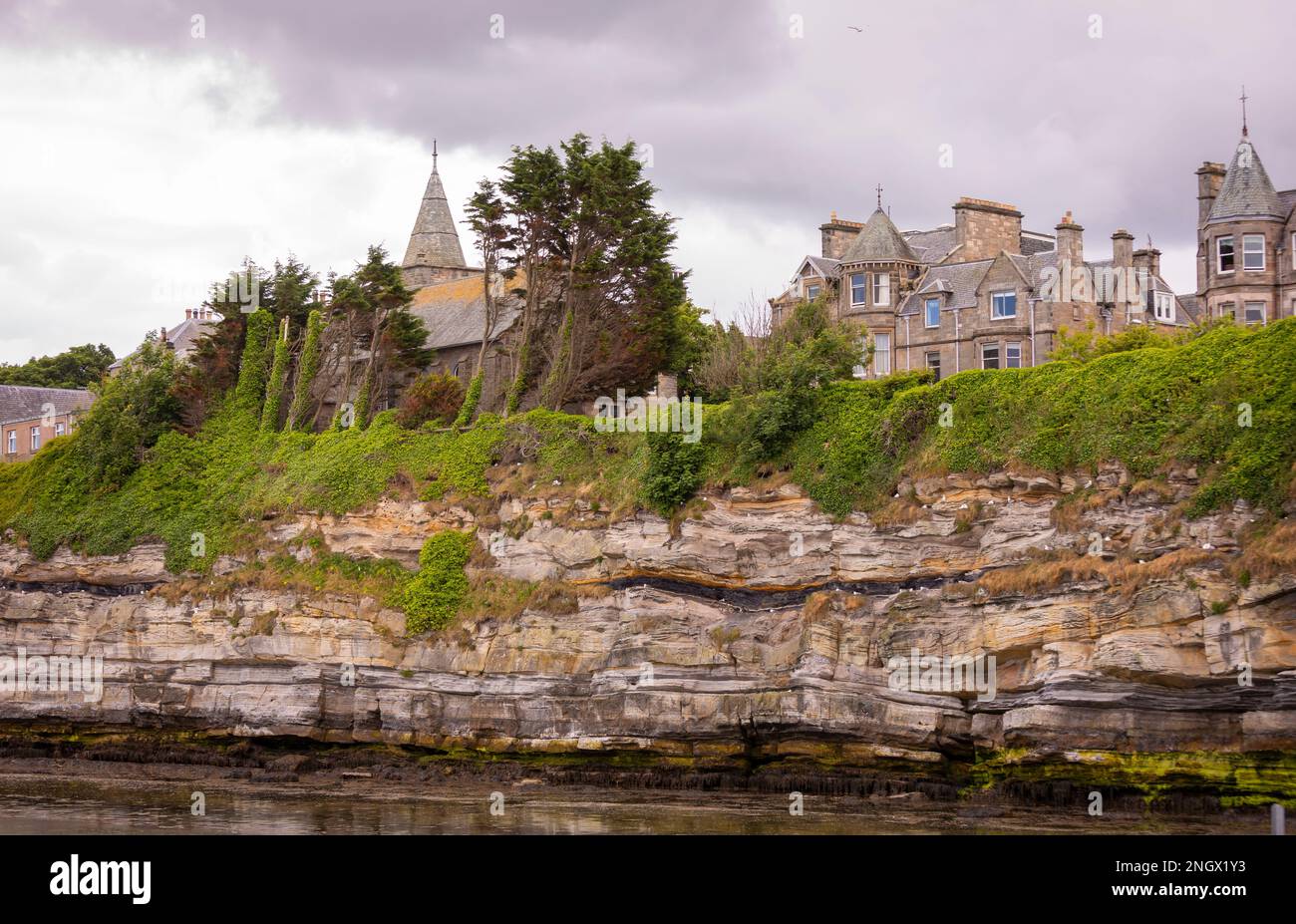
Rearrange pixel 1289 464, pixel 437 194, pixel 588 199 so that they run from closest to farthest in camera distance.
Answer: pixel 1289 464, pixel 588 199, pixel 437 194

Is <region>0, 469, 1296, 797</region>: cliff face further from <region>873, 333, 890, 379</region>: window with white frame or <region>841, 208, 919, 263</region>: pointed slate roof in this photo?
<region>841, 208, 919, 263</region>: pointed slate roof

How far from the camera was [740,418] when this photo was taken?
4047 cm

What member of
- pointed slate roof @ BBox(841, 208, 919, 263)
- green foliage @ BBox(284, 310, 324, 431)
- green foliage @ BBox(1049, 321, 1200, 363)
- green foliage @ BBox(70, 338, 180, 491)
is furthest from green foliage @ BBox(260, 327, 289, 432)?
green foliage @ BBox(1049, 321, 1200, 363)

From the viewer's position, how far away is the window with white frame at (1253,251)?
5341 cm

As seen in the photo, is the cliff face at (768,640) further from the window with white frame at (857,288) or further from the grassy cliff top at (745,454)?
the window with white frame at (857,288)

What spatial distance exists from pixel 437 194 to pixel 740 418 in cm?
3844

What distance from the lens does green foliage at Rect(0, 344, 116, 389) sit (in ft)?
323

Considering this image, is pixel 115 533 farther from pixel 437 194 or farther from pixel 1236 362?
pixel 1236 362

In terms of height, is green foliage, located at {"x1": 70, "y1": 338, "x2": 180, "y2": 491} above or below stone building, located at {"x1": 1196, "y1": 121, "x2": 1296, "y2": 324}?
below

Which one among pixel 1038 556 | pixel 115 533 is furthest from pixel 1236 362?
pixel 115 533

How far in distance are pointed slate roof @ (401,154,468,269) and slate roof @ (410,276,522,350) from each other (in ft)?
15.1

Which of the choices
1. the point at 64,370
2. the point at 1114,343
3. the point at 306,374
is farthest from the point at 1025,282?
the point at 64,370

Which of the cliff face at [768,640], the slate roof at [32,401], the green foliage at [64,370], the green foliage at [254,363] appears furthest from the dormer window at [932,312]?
the green foliage at [64,370]

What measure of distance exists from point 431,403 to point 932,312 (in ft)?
64.0
